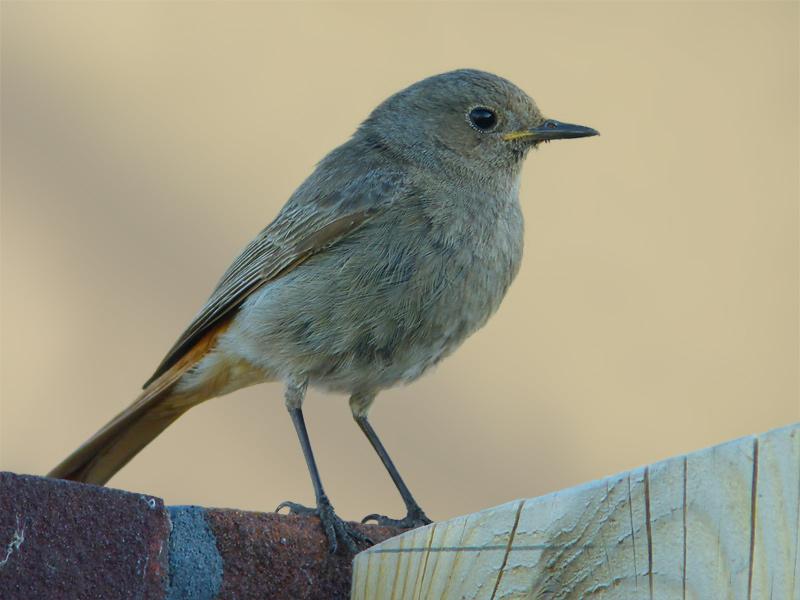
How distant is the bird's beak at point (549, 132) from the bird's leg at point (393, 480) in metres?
1.07

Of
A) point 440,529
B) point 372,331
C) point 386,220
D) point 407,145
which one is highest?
point 407,145

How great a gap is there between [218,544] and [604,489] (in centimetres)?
94

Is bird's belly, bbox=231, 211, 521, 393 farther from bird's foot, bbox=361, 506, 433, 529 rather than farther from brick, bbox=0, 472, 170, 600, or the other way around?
brick, bbox=0, 472, 170, 600

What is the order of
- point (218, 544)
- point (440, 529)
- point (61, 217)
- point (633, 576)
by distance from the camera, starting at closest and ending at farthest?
point (633, 576) < point (440, 529) < point (218, 544) < point (61, 217)

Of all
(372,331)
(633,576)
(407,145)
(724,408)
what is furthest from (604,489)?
(724,408)

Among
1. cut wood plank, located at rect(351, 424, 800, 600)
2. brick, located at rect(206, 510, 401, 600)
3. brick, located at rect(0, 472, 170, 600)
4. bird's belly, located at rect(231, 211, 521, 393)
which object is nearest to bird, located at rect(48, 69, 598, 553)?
bird's belly, located at rect(231, 211, 521, 393)

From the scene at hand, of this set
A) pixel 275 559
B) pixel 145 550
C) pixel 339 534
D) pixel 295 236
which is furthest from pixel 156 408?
pixel 145 550

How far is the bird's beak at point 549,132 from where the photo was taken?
4883mm

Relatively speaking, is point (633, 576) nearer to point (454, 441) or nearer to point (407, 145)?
point (407, 145)

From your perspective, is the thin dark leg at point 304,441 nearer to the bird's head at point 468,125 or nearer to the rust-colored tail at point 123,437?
the rust-colored tail at point 123,437

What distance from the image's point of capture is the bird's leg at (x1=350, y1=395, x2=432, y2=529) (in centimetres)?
409

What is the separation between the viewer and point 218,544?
2.67 meters

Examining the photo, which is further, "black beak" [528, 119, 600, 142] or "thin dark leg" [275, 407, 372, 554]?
"black beak" [528, 119, 600, 142]

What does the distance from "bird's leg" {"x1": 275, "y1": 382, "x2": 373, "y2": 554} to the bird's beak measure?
121cm
